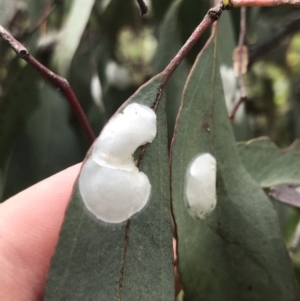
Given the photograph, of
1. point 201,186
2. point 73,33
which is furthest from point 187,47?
point 73,33

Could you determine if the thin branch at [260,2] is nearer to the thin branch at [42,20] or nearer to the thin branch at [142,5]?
the thin branch at [142,5]

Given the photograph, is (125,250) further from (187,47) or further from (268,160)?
(268,160)

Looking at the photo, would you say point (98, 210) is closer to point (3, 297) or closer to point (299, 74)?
point (3, 297)

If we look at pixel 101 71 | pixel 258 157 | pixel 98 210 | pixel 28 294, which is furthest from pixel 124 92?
pixel 98 210

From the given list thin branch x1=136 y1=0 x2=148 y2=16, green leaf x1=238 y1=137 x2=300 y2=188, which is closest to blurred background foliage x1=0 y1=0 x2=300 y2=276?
green leaf x1=238 y1=137 x2=300 y2=188

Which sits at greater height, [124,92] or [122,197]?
[122,197]

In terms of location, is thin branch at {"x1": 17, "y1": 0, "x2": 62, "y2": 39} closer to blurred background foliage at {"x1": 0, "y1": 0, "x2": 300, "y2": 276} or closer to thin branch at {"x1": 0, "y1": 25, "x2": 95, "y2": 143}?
blurred background foliage at {"x1": 0, "y1": 0, "x2": 300, "y2": 276}

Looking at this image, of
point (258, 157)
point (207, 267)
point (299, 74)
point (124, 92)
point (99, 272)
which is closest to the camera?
point (99, 272)
